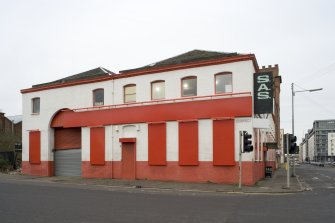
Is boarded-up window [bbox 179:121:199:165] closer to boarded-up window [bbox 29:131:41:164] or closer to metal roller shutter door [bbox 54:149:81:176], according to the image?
metal roller shutter door [bbox 54:149:81:176]

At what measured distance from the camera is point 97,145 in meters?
28.0

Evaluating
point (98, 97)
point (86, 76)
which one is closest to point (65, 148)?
point (98, 97)

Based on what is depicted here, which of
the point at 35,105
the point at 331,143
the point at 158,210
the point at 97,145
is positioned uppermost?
the point at 35,105

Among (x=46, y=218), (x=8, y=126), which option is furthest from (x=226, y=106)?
(x=8, y=126)

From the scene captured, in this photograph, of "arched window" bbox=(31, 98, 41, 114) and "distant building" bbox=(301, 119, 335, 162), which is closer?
"arched window" bbox=(31, 98, 41, 114)

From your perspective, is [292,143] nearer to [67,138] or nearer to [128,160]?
[128,160]

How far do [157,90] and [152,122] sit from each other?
2383mm

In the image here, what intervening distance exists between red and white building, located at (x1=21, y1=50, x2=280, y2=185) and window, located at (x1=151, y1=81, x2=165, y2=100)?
0.07 meters

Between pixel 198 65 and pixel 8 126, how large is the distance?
5369 centimetres

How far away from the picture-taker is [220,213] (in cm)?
1185

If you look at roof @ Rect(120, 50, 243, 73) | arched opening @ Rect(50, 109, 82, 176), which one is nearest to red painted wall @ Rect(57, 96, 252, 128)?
arched opening @ Rect(50, 109, 82, 176)

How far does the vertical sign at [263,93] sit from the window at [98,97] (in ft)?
39.9

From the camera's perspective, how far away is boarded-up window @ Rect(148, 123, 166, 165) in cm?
2511

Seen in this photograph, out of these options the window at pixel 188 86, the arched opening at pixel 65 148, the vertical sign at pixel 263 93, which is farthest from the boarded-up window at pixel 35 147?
the vertical sign at pixel 263 93
